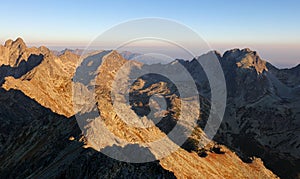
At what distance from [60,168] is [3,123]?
98.2 m

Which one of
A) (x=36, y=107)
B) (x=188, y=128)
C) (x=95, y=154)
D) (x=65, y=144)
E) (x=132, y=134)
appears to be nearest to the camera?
(x=95, y=154)

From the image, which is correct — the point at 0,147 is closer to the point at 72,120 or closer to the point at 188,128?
the point at 72,120

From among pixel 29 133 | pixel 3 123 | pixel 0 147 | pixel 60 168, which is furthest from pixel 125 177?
pixel 3 123

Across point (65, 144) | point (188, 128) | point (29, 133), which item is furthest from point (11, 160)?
point (188, 128)

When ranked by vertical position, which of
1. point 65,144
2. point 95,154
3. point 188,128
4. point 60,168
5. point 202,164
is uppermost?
point 95,154

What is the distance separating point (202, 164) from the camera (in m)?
84.8

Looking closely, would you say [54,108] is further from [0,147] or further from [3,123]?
[0,147]

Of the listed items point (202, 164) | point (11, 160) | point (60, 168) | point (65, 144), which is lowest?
point (11, 160)

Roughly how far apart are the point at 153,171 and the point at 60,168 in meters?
17.8

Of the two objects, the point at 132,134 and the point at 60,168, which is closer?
the point at 60,168

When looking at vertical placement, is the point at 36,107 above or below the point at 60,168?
below

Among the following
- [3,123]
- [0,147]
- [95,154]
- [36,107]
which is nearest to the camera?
[95,154]

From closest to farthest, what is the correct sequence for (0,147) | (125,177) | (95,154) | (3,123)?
(125,177) < (95,154) < (0,147) < (3,123)

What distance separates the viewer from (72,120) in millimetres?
86688
